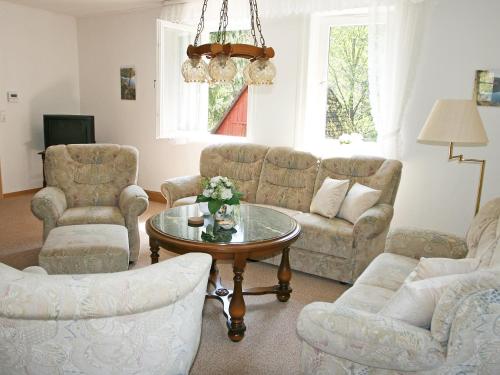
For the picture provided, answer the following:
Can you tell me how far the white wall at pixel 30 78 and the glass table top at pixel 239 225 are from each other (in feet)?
12.5

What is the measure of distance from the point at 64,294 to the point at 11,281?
0.50 feet

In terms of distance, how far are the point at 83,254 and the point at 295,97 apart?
2842 mm

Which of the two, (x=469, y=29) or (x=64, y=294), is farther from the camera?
(x=469, y=29)

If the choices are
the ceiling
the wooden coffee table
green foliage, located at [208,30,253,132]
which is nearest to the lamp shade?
the wooden coffee table

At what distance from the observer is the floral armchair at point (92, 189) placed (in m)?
3.51

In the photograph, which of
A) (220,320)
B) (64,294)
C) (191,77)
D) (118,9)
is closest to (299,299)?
(220,320)

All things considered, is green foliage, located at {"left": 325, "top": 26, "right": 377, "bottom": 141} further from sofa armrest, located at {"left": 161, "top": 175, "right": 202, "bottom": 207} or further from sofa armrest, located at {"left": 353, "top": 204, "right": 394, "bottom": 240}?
sofa armrest, located at {"left": 161, "top": 175, "right": 202, "bottom": 207}

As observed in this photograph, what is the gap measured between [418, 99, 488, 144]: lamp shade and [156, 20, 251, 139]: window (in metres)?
2.83

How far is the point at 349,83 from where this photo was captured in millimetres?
4512

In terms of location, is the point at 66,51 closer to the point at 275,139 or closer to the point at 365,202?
the point at 275,139

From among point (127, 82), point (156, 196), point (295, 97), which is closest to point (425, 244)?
point (295, 97)

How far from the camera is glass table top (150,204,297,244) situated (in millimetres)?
2639

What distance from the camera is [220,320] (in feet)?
9.19

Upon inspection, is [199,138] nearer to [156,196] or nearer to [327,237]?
[156,196]
